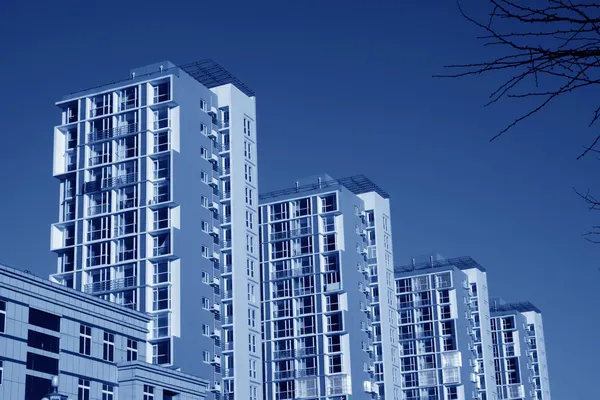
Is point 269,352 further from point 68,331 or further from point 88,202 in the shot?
point 68,331

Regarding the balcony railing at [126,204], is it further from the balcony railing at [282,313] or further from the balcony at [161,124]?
the balcony railing at [282,313]

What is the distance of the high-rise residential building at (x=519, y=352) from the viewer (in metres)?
144

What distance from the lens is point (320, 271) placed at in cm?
9962

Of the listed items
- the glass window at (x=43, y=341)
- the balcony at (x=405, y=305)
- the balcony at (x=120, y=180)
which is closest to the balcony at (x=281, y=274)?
the balcony at (x=405, y=305)

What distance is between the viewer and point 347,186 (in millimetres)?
112375

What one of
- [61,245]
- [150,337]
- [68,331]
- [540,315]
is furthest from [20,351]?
[540,315]

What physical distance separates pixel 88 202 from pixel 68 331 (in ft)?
70.6

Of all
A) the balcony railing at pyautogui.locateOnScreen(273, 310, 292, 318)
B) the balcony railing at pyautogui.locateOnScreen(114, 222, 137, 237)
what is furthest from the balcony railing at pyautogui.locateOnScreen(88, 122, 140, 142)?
the balcony railing at pyautogui.locateOnScreen(273, 310, 292, 318)

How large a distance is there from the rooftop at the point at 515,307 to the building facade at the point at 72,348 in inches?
3623

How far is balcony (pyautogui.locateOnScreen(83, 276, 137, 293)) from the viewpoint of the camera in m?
74.3

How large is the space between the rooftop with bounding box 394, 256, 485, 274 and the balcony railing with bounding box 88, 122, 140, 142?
2236 inches

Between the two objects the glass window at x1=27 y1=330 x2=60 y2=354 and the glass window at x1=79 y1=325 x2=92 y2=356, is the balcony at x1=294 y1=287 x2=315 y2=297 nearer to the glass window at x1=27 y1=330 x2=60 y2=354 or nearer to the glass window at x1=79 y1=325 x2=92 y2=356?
the glass window at x1=79 y1=325 x2=92 y2=356

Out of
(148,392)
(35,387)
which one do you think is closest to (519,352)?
(148,392)

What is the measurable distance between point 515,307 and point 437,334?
116ft
